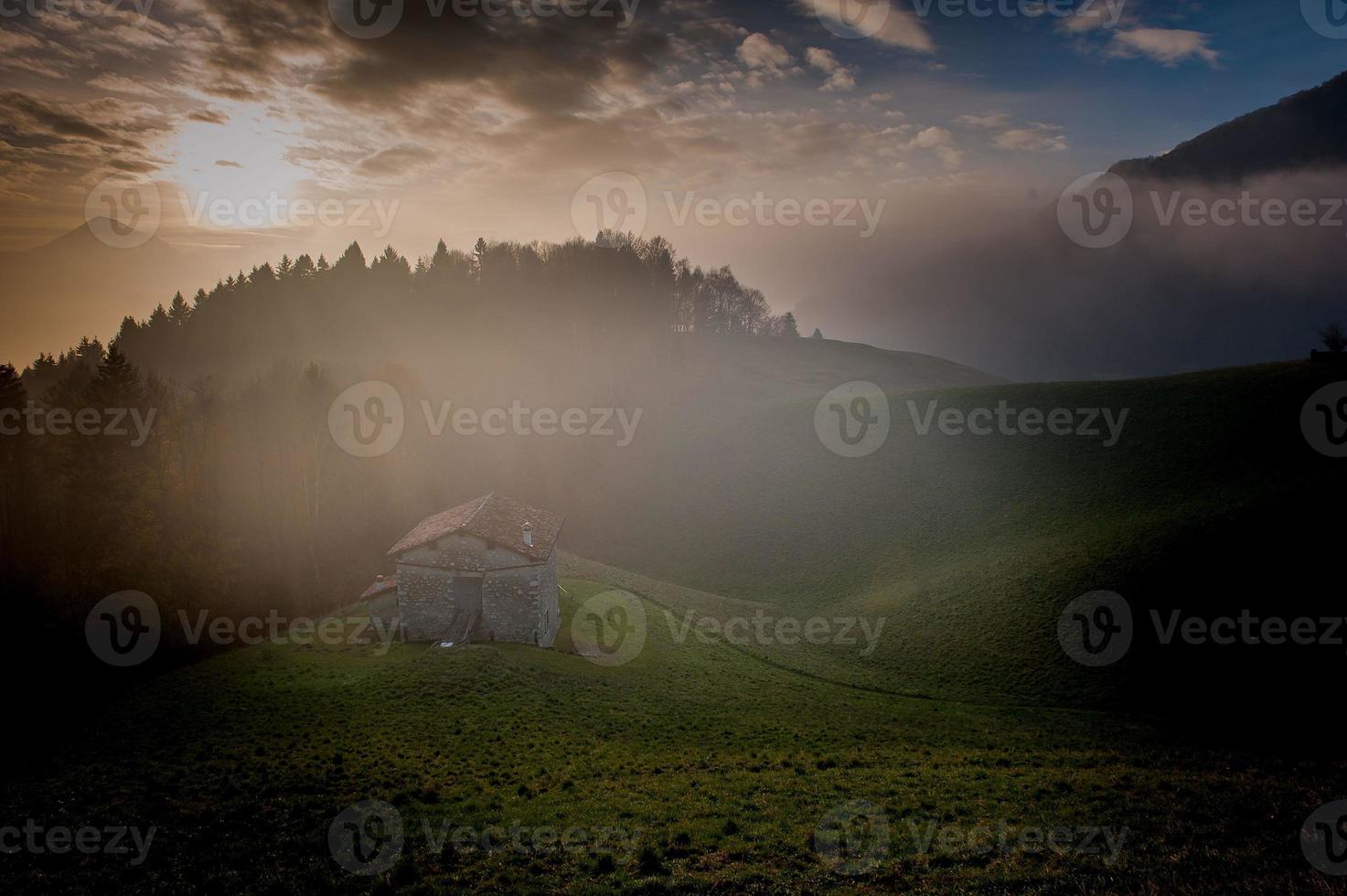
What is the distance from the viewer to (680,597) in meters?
49.4

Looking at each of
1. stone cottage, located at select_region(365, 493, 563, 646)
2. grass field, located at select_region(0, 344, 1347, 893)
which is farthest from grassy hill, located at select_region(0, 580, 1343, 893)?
stone cottage, located at select_region(365, 493, 563, 646)

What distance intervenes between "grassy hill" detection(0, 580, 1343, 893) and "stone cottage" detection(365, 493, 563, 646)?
6.93ft

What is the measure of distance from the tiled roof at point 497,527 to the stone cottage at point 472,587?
9 centimetres

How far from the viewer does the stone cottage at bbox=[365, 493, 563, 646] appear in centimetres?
3378

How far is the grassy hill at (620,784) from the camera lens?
41.7 feet

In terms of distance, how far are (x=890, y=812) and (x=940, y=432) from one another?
65.7 metres

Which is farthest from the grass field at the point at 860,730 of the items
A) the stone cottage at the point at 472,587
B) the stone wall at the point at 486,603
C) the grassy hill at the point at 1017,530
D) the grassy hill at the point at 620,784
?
the stone cottage at the point at 472,587

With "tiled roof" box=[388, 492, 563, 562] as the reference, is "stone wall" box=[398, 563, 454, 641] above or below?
below

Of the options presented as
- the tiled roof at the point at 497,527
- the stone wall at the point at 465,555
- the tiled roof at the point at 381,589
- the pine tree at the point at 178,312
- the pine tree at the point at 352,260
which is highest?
the pine tree at the point at 352,260

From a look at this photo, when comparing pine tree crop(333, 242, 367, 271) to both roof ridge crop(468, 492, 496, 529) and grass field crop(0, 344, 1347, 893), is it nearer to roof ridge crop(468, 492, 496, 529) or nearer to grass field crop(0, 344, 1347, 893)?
grass field crop(0, 344, 1347, 893)

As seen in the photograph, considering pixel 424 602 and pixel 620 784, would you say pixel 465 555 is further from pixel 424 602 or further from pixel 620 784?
pixel 620 784

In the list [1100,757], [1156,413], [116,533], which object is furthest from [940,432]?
[116,533]

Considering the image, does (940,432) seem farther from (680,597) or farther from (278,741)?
(278,741)

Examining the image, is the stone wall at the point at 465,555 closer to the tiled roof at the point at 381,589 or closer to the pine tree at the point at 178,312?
the tiled roof at the point at 381,589
